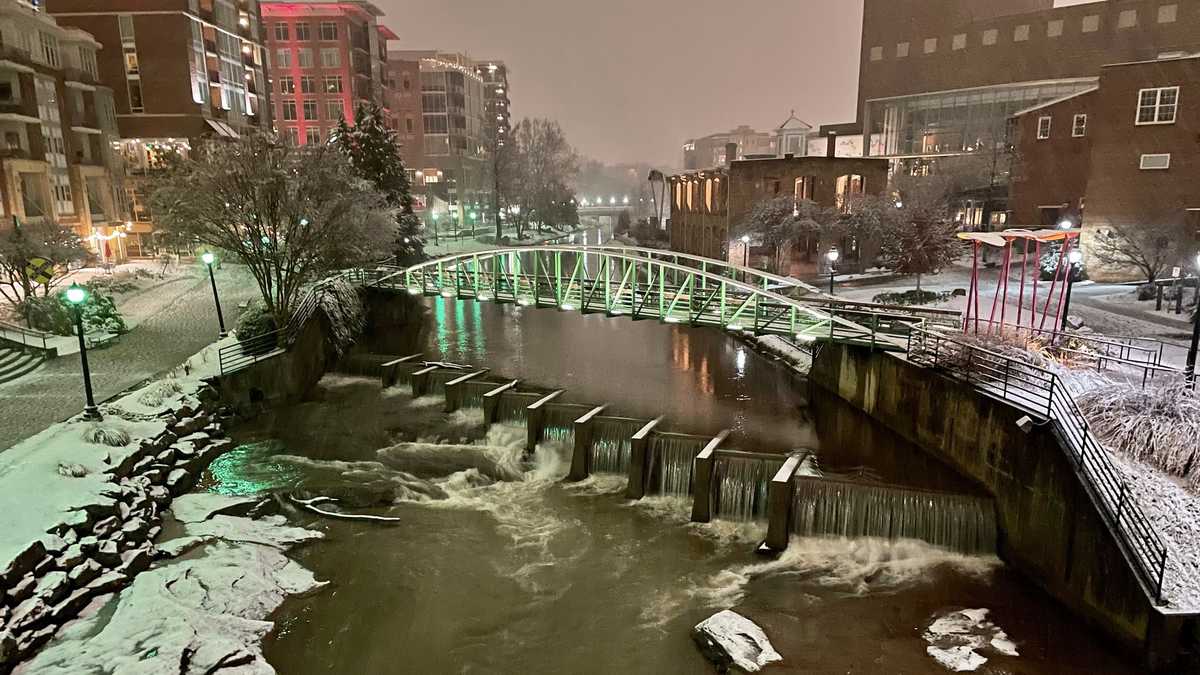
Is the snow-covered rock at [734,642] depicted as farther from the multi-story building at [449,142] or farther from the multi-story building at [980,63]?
the multi-story building at [449,142]

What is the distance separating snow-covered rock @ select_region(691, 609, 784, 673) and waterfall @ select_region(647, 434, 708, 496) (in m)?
5.05

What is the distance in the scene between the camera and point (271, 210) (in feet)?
86.8

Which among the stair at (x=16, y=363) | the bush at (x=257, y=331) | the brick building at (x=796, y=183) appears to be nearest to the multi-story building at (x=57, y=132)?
the stair at (x=16, y=363)

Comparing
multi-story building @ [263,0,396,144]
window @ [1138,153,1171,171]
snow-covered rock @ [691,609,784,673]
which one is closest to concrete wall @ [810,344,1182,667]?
snow-covered rock @ [691,609,784,673]

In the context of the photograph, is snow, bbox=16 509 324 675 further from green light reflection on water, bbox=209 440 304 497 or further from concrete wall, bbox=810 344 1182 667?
concrete wall, bbox=810 344 1182 667

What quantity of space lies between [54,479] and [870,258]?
3839 cm

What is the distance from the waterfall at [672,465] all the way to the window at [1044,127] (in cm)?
3181

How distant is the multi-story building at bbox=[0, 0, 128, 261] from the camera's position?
117ft

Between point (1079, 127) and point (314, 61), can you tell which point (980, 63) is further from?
point (314, 61)

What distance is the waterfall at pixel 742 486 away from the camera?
16.7 metres

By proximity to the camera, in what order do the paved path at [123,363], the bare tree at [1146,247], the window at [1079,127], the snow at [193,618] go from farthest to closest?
the window at [1079,127]
the bare tree at [1146,247]
the paved path at [123,363]
the snow at [193,618]

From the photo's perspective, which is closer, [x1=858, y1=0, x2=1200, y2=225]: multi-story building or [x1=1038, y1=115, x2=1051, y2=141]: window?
[x1=1038, y1=115, x2=1051, y2=141]: window

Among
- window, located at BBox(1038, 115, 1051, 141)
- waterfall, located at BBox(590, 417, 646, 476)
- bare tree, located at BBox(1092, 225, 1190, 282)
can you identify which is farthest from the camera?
window, located at BBox(1038, 115, 1051, 141)

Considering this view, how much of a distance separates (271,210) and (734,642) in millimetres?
23102
